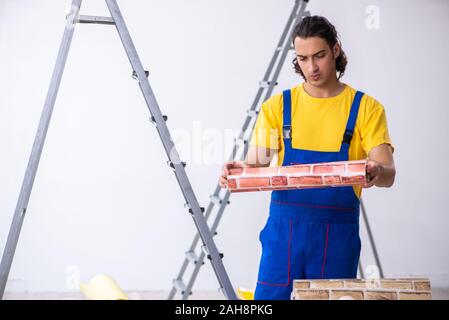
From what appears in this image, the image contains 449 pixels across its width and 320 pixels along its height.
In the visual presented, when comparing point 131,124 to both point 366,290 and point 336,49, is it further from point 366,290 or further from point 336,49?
point 366,290

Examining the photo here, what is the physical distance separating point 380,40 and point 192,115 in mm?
1638

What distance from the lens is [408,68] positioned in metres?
5.97

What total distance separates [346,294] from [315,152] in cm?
90

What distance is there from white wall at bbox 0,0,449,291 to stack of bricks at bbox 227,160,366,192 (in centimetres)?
324

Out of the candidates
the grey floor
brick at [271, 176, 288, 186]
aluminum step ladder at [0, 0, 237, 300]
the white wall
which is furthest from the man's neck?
the grey floor

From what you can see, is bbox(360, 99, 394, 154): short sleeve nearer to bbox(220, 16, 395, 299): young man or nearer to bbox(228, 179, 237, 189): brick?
bbox(220, 16, 395, 299): young man

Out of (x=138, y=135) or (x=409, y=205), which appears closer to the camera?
(x=138, y=135)

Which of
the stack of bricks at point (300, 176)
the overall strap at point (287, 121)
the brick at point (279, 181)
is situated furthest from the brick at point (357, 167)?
the overall strap at point (287, 121)

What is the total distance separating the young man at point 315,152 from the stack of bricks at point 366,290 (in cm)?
68

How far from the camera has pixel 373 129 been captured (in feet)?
8.17

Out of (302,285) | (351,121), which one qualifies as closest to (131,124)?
(351,121)

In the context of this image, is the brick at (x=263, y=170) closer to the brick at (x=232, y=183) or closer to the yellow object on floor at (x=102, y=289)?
the brick at (x=232, y=183)
